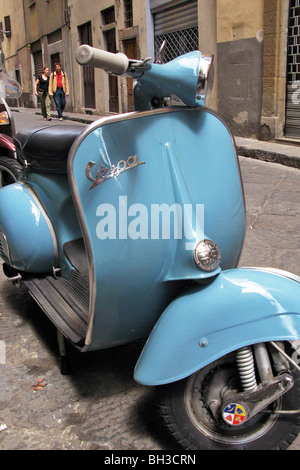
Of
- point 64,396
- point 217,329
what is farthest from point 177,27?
point 217,329

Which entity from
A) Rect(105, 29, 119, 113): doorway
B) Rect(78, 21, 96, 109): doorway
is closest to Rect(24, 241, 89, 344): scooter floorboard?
Rect(105, 29, 119, 113): doorway

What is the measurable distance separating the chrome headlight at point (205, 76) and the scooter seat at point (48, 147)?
0.82m

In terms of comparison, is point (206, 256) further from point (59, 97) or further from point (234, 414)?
point (59, 97)

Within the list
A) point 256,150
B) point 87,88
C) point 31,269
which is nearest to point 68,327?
point 31,269

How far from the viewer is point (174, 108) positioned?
5.99ft

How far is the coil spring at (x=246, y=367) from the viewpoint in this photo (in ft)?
5.28

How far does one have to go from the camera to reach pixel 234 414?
1.61m

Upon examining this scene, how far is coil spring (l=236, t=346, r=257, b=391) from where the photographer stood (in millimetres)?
1610

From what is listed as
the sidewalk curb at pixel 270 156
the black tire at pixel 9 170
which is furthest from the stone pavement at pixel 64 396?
the sidewalk curb at pixel 270 156

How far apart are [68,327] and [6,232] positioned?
0.81 meters

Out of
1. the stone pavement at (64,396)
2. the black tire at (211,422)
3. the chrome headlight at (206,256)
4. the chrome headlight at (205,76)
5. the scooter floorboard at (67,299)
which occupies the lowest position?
the stone pavement at (64,396)
